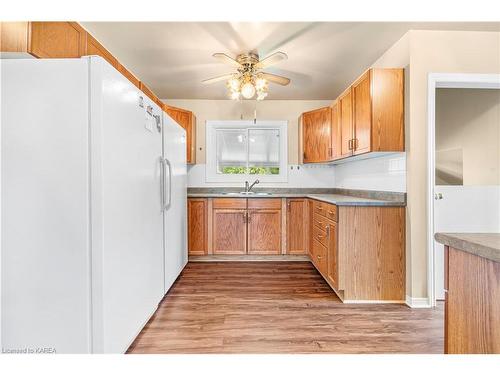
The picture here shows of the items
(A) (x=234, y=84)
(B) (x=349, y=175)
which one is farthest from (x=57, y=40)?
(B) (x=349, y=175)

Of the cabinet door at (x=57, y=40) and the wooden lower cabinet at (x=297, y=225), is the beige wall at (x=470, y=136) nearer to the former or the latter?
the wooden lower cabinet at (x=297, y=225)

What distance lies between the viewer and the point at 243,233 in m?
3.65

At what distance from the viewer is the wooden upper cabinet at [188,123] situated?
12.4 ft

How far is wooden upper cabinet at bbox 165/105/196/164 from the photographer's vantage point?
12.4 ft

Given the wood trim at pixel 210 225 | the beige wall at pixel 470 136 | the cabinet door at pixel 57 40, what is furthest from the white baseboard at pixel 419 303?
the cabinet door at pixel 57 40

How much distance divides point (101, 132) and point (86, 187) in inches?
10.3

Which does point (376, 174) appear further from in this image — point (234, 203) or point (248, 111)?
point (248, 111)

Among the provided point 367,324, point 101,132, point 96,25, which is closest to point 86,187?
point 101,132

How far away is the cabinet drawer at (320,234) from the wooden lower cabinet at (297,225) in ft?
1.45

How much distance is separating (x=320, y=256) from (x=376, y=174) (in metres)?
1.06

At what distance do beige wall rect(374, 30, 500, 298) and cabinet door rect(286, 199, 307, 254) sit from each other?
5.04ft

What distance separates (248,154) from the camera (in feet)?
14.1

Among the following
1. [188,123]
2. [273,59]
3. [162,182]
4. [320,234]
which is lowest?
[320,234]

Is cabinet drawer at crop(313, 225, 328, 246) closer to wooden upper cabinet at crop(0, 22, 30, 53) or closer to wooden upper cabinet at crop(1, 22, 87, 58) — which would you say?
wooden upper cabinet at crop(1, 22, 87, 58)
